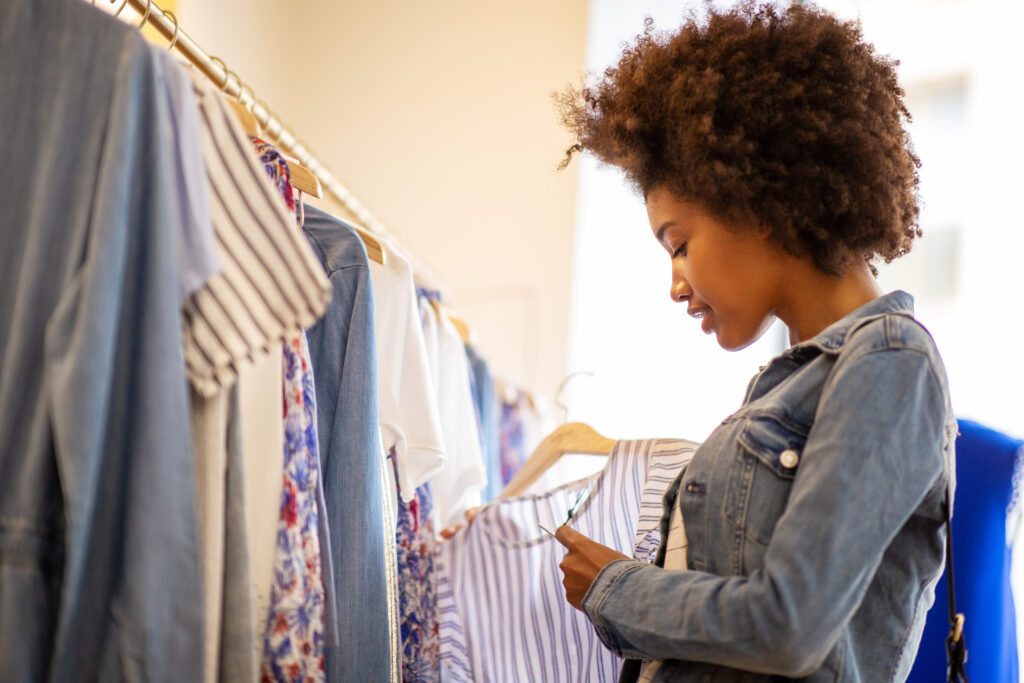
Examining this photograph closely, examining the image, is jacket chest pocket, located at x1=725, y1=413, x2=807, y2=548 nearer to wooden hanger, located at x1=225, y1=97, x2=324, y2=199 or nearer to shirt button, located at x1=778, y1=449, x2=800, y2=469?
shirt button, located at x1=778, y1=449, x2=800, y2=469

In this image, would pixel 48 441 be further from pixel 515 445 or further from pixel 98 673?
pixel 515 445

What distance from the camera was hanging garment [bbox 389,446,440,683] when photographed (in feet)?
4.72

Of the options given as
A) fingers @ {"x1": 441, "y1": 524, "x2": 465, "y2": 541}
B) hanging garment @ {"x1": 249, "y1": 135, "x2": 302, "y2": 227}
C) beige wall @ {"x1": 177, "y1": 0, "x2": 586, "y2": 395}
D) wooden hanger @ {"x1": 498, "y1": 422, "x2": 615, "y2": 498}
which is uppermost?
beige wall @ {"x1": 177, "y1": 0, "x2": 586, "y2": 395}

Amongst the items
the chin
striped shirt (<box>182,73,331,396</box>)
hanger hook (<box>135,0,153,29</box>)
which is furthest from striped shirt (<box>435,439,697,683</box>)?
hanger hook (<box>135,0,153,29</box>)

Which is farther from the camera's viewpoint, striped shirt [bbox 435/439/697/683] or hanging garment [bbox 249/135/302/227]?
striped shirt [bbox 435/439/697/683]

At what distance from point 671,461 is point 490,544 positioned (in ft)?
1.12

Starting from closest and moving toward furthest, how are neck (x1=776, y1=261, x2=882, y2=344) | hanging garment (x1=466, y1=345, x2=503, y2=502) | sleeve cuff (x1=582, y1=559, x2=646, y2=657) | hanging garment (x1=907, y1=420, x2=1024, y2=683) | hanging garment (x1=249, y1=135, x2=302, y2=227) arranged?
sleeve cuff (x1=582, y1=559, x2=646, y2=657) → neck (x1=776, y1=261, x2=882, y2=344) → hanging garment (x1=249, y1=135, x2=302, y2=227) → hanging garment (x1=907, y1=420, x2=1024, y2=683) → hanging garment (x1=466, y1=345, x2=503, y2=502)

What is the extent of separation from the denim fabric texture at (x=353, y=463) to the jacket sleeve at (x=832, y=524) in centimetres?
43

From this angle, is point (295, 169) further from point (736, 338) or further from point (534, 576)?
point (534, 576)

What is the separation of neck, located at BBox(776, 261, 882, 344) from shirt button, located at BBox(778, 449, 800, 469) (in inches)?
8.3

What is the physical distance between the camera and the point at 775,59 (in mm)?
1088

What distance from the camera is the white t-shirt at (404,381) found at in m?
1.37

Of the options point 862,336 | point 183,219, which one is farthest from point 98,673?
point 862,336

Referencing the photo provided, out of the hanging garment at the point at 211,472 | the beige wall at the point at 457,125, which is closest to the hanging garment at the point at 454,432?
the hanging garment at the point at 211,472
